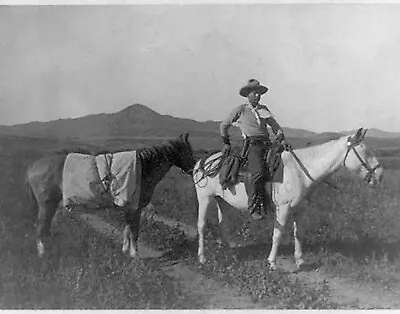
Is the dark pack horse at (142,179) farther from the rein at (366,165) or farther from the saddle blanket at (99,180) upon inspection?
the rein at (366,165)

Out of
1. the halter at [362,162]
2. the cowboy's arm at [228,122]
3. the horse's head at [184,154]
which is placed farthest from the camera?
the horse's head at [184,154]

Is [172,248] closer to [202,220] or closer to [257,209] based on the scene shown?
[202,220]

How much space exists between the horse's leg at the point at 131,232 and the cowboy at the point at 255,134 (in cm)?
63

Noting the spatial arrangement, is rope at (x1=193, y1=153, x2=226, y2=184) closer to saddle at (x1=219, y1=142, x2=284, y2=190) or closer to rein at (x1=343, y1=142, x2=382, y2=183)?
saddle at (x1=219, y1=142, x2=284, y2=190)

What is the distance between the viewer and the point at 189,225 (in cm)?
313

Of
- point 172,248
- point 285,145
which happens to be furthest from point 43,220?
point 285,145

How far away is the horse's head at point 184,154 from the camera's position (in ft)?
10.3

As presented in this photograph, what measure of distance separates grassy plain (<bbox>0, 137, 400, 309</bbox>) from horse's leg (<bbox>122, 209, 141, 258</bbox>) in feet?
0.18

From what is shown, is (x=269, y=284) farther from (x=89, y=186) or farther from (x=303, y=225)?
(x=89, y=186)

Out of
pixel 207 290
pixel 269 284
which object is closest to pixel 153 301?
pixel 207 290

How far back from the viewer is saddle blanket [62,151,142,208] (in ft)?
9.73

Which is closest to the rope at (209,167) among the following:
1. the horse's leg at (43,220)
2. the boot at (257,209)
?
the boot at (257,209)

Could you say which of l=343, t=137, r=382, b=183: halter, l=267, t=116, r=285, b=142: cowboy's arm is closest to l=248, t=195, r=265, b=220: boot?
l=267, t=116, r=285, b=142: cowboy's arm

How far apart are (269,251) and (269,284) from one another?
19 centimetres
